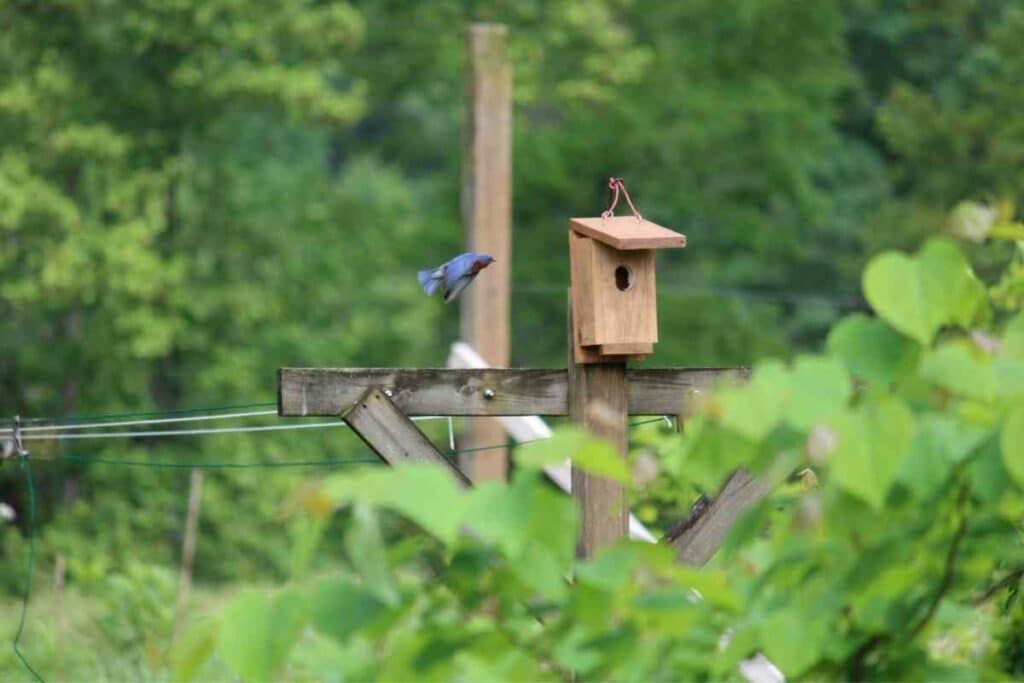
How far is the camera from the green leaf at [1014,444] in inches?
50.3

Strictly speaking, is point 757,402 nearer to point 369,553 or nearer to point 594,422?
point 369,553

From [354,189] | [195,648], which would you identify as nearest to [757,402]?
[195,648]

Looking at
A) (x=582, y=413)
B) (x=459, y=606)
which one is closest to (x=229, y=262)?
(x=582, y=413)

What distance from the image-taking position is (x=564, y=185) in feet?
54.8

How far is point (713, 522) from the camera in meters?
3.79

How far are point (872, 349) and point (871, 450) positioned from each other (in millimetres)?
201

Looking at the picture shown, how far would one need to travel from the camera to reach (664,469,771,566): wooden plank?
3.77 meters

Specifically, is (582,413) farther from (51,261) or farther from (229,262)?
(229,262)

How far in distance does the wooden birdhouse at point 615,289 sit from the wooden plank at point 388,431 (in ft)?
1.40

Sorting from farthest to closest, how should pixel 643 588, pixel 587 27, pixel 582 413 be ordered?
pixel 587 27 → pixel 582 413 → pixel 643 588

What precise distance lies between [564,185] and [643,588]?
15.4 m

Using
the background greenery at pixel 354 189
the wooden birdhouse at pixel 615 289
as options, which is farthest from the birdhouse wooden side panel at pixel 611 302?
the background greenery at pixel 354 189

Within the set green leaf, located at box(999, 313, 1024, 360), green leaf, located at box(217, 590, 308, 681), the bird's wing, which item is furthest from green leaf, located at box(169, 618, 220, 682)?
the bird's wing

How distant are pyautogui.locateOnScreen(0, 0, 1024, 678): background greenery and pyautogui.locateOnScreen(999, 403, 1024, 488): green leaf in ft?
32.9
